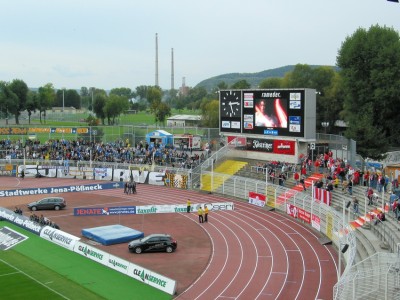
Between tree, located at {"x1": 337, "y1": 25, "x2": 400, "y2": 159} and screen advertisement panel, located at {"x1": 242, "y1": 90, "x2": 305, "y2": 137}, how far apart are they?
1217 cm

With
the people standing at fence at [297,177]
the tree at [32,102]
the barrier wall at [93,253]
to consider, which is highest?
the tree at [32,102]

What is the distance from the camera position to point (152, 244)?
29.2m

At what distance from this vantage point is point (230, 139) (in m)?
54.7

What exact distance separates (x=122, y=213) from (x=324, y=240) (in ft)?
47.5

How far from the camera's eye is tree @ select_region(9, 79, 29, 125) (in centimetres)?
10588

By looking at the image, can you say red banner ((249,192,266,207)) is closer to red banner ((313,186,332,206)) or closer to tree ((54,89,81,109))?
red banner ((313,186,332,206))

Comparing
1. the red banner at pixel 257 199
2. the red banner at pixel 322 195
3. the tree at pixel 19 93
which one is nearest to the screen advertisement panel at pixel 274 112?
the red banner at pixel 257 199

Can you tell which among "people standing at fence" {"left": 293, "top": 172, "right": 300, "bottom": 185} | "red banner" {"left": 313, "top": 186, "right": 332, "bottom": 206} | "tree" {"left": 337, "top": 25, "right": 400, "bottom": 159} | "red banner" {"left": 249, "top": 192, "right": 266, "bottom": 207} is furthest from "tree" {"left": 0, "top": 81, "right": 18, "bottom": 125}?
"red banner" {"left": 313, "top": 186, "right": 332, "bottom": 206}

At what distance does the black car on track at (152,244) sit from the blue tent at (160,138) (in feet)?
124

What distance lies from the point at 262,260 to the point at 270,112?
23880 mm

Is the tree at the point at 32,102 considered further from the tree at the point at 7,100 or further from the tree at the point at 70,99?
the tree at the point at 70,99

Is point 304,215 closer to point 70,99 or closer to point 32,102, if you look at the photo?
point 32,102

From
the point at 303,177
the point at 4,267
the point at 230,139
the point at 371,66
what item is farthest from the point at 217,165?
the point at 4,267

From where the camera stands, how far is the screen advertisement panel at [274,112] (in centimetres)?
4734
